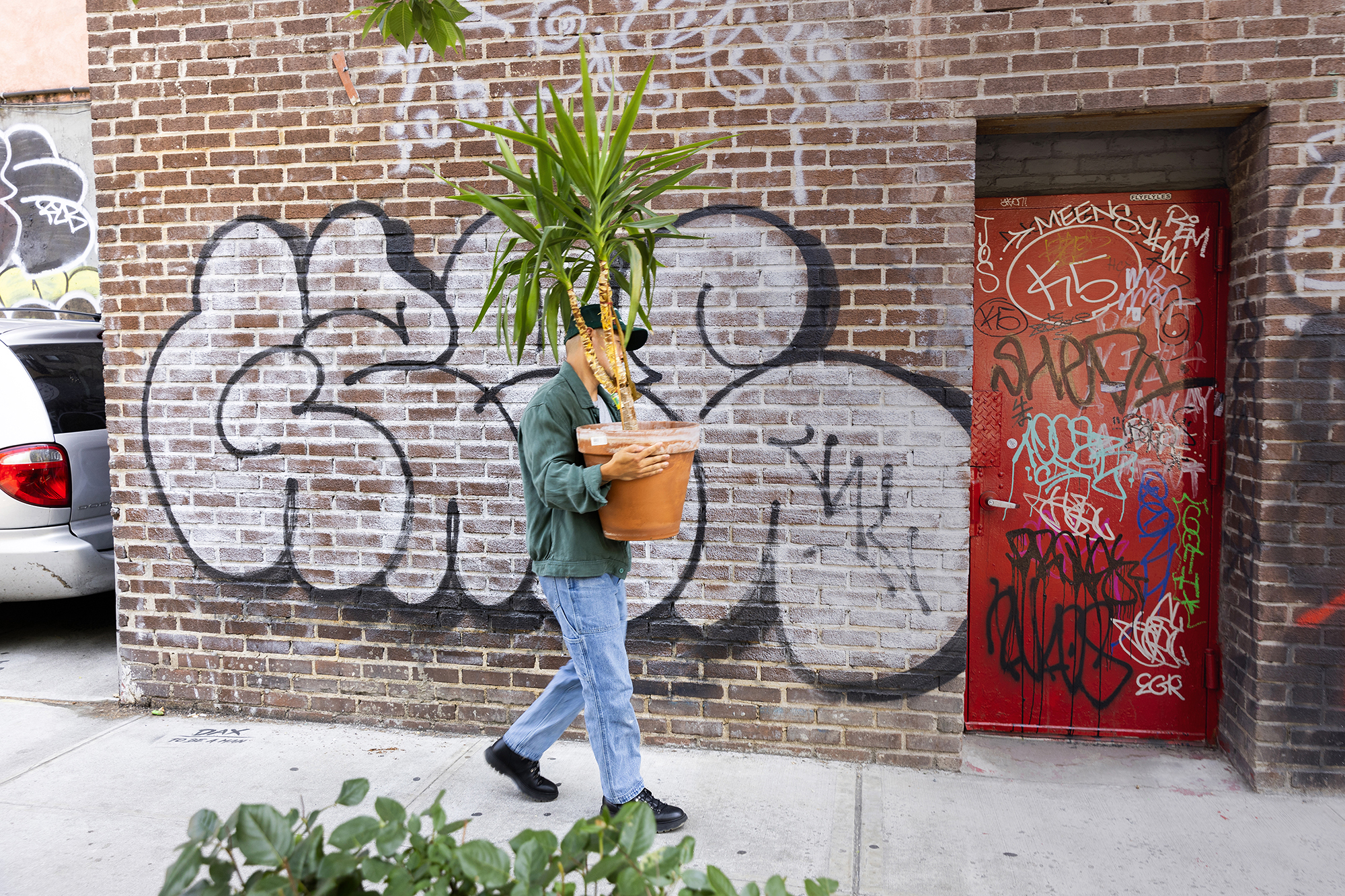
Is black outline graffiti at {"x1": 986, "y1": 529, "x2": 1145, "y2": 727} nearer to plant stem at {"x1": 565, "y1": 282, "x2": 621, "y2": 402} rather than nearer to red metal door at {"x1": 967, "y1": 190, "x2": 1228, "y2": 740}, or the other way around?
red metal door at {"x1": 967, "y1": 190, "x2": 1228, "y2": 740}

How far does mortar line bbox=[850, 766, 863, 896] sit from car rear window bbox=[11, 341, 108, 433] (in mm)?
4253

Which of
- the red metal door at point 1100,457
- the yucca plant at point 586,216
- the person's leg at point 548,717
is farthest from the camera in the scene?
the red metal door at point 1100,457

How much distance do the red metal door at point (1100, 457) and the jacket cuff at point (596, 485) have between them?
205 cm

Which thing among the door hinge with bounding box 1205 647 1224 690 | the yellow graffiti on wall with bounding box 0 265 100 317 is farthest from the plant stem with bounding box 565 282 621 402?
the yellow graffiti on wall with bounding box 0 265 100 317

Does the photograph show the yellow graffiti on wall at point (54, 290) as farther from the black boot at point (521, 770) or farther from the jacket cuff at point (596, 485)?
the jacket cuff at point (596, 485)

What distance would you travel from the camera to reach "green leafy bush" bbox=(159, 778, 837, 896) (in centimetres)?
129

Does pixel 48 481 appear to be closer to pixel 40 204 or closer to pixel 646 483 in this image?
pixel 40 204

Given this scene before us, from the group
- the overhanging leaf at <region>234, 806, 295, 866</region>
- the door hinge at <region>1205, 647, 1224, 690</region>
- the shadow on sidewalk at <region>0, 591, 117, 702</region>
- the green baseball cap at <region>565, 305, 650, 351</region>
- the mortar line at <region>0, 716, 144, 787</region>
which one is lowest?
the mortar line at <region>0, 716, 144, 787</region>

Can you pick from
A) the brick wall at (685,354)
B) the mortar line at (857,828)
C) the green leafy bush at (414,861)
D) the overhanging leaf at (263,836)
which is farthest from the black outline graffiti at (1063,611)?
the overhanging leaf at (263,836)

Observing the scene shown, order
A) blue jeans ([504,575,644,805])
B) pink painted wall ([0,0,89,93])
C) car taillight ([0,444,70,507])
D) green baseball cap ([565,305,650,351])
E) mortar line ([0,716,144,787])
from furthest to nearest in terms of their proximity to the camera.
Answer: pink painted wall ([0,0,89,93])
car taillight ([0,444,70,507])
mortar line ([0,716,144,787])
blue jeans ([504,575,644,805])
green baseball cap ([565,305,650,351])

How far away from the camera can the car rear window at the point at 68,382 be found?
4.88m

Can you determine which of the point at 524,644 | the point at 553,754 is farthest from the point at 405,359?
the point at 553,754

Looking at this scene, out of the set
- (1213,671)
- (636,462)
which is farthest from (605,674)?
(1213,671)

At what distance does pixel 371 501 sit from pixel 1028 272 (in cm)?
317
